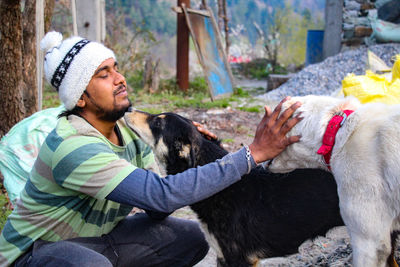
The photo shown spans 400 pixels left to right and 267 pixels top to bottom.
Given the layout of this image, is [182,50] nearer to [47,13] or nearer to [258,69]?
[47,13]

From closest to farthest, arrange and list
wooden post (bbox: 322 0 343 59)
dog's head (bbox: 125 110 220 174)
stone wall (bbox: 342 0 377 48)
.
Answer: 1. dog's head (bbox: 125 110 220 174)
2. stone wall (bbox: 342 0 377 48)
3. wooden post (bbox: 322 0 343 59)

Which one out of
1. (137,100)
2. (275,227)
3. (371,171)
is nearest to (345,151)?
(371,171)

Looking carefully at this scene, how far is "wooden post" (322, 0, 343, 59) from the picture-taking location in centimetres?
1273

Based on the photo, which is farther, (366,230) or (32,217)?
(32,217)

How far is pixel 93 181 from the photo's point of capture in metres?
2.23

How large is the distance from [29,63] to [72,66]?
2924mm

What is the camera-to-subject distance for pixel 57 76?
2.49 meters

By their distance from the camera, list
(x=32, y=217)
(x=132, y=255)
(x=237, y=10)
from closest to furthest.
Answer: (x=32, y=217) → (x=132, y=255) → (x=237, y=10)

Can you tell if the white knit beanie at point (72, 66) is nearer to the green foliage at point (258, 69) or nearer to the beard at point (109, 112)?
the beard at point (109, 112)

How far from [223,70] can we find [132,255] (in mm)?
8790

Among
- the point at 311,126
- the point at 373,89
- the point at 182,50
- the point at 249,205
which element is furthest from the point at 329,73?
the point at 311,126

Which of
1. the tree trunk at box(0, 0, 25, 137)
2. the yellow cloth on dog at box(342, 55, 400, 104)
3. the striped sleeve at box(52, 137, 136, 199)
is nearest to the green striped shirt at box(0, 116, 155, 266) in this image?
the striped sleeve at box(52, 137, 136, 199)

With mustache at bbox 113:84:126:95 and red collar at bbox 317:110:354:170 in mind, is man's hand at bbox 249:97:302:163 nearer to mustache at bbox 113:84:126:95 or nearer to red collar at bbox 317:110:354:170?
red collar at bbox 317:110:354:170

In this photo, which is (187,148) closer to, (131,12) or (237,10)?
(131,12)
